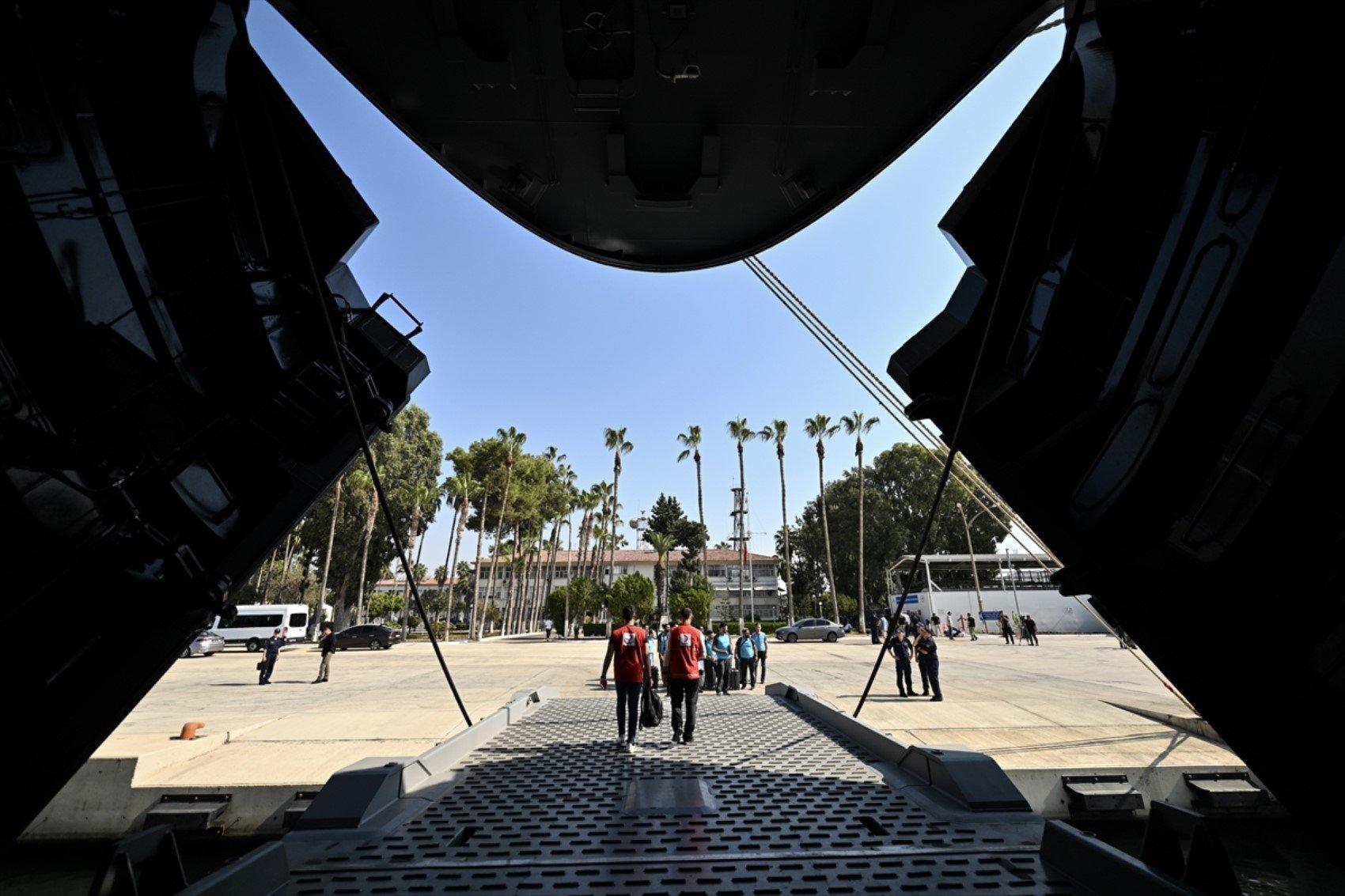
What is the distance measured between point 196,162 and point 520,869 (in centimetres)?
388

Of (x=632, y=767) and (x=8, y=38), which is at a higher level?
(x=8, y=38)

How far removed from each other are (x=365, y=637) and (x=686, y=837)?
2918cm

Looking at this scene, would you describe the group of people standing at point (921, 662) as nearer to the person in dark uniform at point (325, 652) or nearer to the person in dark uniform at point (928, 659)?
the person in dark uniform at point (928, 659)

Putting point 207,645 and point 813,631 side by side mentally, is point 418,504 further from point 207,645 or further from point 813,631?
point 813,631

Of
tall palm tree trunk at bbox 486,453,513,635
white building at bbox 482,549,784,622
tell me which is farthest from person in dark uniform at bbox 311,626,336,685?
white building at bbox 482,549,784,622

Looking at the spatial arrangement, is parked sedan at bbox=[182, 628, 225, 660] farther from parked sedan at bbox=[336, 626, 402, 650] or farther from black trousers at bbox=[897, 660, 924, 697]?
black trousers at bbox=[897, 660, 924, 697]

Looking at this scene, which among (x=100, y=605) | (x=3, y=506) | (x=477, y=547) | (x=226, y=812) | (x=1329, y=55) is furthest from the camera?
(x=477, y=547)

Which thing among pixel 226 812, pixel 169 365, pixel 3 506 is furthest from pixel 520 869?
pixel 226 812

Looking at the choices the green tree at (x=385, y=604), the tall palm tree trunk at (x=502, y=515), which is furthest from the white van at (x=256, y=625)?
the green tree at (x=385, y=604)

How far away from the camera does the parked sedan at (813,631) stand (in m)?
32.2

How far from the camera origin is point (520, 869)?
3.11 meters

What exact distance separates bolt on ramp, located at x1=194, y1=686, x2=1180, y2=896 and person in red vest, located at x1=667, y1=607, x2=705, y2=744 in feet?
2.42

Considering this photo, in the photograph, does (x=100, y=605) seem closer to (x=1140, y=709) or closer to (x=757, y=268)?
(x=757, y=268)

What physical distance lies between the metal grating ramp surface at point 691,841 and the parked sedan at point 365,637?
26255mm
